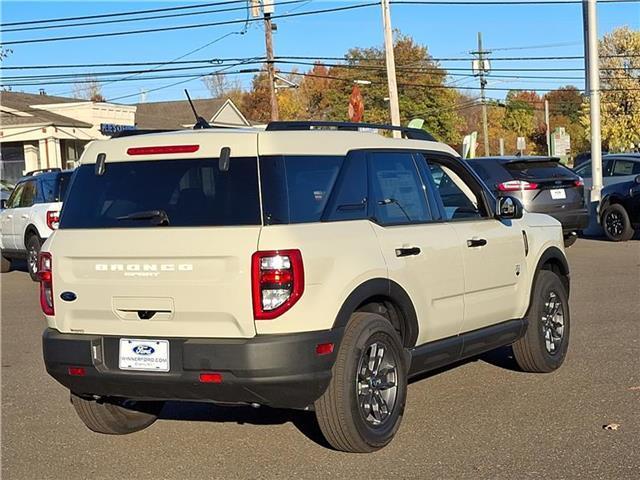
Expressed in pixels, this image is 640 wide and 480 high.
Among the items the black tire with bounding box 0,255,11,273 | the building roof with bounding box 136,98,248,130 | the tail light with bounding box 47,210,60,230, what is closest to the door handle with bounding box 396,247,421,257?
the tail light with bounding box 47,210,60,230

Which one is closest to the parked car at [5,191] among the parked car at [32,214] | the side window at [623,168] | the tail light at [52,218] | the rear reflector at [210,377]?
the parked car at [32,214]

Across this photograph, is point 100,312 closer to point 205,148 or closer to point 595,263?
point 205,148

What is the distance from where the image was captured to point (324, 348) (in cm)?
514

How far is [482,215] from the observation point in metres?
7.00

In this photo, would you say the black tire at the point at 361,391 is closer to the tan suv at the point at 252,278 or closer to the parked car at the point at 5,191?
the tan suv at the point at 252,278

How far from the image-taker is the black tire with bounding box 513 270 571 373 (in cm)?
741

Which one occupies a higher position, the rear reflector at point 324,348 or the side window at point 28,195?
the side window at point 28,195

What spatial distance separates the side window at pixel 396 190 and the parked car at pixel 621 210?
42.6ft

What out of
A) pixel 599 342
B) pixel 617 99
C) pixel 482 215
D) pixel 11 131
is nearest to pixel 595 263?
pixel 599 342

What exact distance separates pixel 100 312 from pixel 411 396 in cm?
259

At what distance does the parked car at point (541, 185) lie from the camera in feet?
50.7

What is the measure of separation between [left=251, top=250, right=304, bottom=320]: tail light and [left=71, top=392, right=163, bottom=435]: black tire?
1572 mm

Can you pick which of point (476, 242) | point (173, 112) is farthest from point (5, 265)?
point (173, 112)

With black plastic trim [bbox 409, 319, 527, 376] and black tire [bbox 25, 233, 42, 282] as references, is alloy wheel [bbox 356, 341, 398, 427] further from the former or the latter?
black tire [bbox 25, 233, 42, 282]
